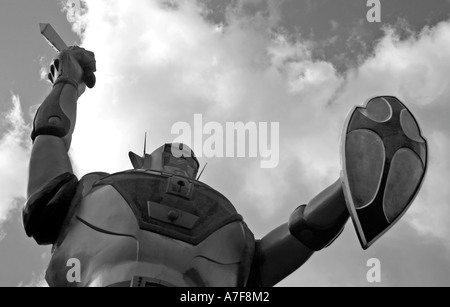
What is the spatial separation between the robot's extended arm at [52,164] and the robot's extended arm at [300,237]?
160 centimetres

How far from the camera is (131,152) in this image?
7555 millimetres

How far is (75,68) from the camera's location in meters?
7.17

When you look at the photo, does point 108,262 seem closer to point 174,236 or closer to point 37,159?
point 174,236

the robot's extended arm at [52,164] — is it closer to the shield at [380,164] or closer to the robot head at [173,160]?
the robot head at [173,160]

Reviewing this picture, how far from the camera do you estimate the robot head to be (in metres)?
7.14

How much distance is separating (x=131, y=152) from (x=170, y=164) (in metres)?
0.56

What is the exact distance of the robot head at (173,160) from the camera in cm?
714

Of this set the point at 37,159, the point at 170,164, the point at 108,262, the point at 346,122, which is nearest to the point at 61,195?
the point at 37,159

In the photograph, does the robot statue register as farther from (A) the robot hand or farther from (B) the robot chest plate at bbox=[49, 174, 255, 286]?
(A) the robot hand

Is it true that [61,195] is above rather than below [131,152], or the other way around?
below

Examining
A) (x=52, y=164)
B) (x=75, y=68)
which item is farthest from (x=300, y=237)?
(x=75, y=68)

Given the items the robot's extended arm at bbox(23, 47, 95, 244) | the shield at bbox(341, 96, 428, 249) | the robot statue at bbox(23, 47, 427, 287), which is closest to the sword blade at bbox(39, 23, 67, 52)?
the robot's extended arm at bbox(23, 47, 95, 244)

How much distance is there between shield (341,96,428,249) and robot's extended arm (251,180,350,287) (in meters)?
0.41

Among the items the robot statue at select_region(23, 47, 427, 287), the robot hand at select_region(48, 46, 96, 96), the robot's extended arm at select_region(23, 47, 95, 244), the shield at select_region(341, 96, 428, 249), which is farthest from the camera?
the robot hand at select_region(48, 46, 96, 96)
